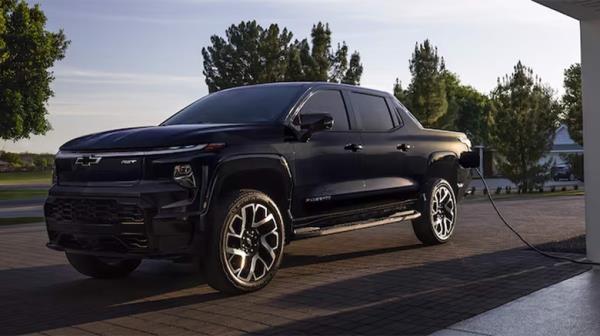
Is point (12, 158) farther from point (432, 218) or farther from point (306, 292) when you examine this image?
point (306, 292)

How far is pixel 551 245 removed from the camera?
330 inches

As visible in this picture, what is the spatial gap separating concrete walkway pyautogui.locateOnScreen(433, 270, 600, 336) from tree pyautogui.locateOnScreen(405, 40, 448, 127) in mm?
27065

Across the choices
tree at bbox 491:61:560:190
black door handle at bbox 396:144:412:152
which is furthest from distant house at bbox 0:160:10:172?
black door handle at bbox 396:144:412:152

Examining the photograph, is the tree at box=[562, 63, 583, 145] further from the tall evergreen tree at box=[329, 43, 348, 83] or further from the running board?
the running board

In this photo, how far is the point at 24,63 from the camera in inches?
1209

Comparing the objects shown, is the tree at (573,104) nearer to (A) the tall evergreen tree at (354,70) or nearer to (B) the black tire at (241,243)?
(A) the tall evergreen tree at (354,70)

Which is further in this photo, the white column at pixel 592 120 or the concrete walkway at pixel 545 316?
the white column at pixel 592 120

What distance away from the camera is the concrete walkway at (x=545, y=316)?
4.40 meters

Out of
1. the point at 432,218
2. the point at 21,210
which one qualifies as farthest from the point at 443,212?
the point at 21,210

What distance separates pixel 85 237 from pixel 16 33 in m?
28.1

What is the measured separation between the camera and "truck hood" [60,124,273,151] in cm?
544

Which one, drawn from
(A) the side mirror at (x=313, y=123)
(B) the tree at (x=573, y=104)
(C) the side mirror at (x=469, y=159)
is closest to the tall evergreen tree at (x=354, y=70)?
(B) the tree at (x=573, y=104)

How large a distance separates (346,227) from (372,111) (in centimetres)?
169

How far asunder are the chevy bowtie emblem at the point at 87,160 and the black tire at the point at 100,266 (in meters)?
1.17
